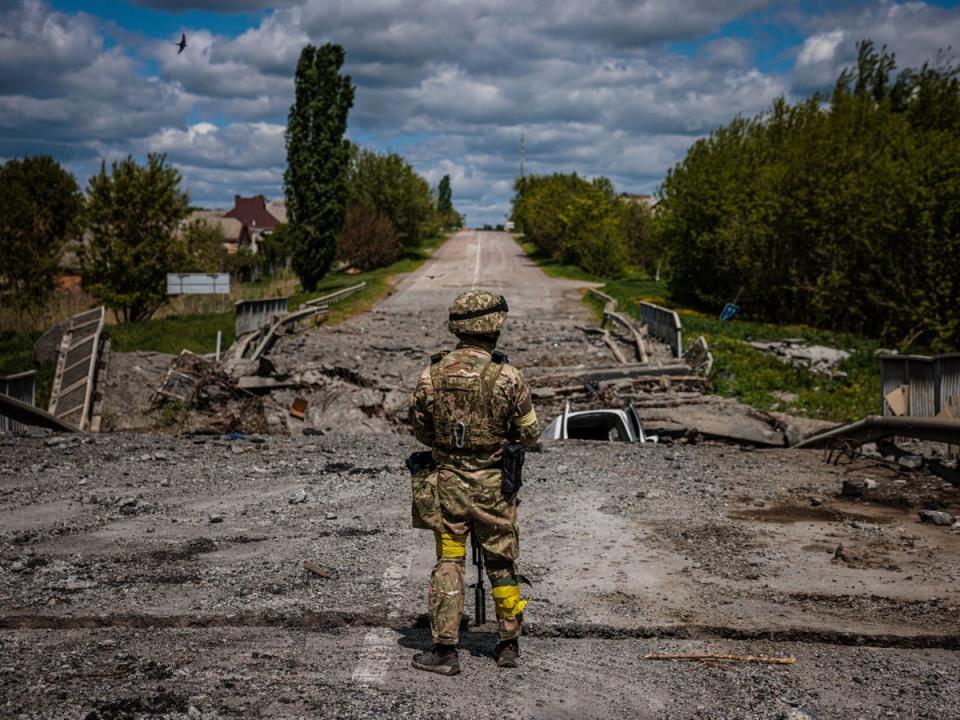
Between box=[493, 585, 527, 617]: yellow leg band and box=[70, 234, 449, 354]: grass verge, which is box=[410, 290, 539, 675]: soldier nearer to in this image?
box=[493, 585, 527, 617]: yellow leg band

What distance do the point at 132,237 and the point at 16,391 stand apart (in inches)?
601

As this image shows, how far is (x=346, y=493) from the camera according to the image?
809 cm

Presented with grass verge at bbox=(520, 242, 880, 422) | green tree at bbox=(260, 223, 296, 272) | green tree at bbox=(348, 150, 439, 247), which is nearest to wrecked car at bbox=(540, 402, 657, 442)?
grass verge at bbox=(520, 242, 880, 422)

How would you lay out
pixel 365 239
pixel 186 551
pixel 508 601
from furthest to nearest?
pixel 365 239 → pixel 186 551 → pixel 508 601

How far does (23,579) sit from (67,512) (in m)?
1.98

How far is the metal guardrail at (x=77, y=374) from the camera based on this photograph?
1298cm

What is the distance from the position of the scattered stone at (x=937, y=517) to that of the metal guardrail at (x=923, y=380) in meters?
3.22

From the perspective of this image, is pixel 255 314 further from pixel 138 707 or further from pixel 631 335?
pixel 138 707

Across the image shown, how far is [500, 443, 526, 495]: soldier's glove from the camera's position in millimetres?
4262

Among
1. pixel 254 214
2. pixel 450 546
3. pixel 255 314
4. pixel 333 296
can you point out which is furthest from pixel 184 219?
pixel 254 214

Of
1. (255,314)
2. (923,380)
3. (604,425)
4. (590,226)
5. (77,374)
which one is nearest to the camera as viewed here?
(923,380)

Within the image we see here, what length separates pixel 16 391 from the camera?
12.2 metres

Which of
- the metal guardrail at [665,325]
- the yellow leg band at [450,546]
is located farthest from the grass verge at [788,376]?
the yellow leg band at [450,546]

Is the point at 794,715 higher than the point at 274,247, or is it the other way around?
the point at 274,247
